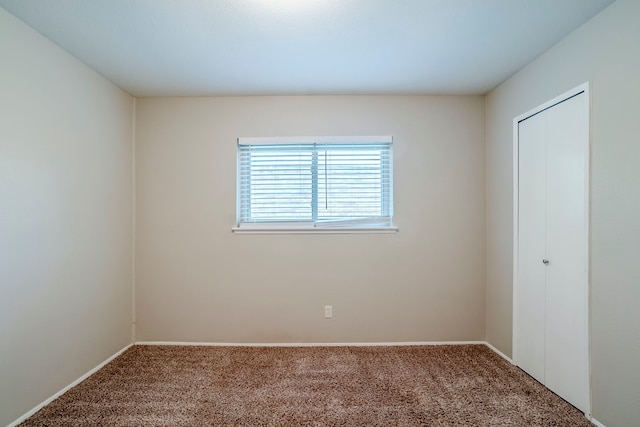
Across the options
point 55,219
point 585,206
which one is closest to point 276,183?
point 55,219

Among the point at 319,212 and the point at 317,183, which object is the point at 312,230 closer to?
the point at 319,212

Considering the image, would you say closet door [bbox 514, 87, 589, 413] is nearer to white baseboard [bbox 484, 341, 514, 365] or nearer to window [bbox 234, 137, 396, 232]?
white baseboard [bbox 484, 341, 514, 365]

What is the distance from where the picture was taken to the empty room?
5.57 feet

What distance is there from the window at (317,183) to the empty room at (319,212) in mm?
21

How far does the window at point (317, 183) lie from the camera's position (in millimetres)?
2879

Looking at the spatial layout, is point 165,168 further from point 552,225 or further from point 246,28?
point 552,225

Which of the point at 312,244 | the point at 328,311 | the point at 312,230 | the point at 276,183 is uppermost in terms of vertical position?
the point at 276,183

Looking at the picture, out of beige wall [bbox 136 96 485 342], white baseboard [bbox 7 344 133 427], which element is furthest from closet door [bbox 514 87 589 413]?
white baseboard [bbox 7 344 133 427]

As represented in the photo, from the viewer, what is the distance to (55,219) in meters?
2.02

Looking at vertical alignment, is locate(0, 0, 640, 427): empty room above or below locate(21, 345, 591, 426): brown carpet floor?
above

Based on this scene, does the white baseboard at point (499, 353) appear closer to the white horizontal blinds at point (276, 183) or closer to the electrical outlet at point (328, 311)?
the electrical outlet at point (328, 311)

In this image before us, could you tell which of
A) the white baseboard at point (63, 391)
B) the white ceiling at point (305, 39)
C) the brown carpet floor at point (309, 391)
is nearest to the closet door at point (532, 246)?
the brown carpet floor at point (309, 391)

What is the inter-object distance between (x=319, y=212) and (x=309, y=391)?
1.55 meters

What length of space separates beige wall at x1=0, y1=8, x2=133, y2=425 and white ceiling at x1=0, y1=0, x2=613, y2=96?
0.92ft
